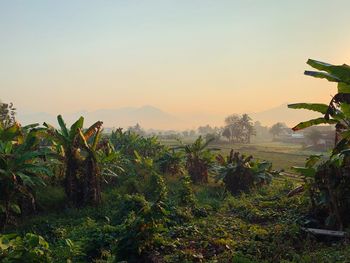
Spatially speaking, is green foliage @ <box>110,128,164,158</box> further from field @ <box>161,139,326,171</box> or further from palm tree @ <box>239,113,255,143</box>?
palm tree @ <box>239,113,255,143</box>

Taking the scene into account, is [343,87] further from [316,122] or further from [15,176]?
[15,176]

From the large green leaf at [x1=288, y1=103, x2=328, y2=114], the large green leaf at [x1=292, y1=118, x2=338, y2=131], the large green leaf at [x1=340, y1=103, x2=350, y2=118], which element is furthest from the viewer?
the large green leaf at [x1=288, y1=103, x2=328, y2=114]

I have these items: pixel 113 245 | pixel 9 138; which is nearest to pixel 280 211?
pixel 113 245

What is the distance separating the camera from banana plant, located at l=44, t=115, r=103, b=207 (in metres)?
17.2

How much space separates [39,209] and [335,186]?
11741 mm

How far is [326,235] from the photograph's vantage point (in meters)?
10.5

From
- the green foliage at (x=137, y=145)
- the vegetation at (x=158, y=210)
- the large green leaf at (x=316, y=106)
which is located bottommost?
the vegetation at (x=158, y=210)

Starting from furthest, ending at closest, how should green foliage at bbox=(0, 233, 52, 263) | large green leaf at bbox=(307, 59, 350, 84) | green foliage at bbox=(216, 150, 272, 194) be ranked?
green foliage at bbox=(216, 150, 272, 194) → large green leaf at bbox=(307, 59, 350, 84) → green foliage at bbox=(0, 233, 52, 263)

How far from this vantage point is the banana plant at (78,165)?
1717 cm

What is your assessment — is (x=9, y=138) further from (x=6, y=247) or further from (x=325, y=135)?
(x=325, y=135)

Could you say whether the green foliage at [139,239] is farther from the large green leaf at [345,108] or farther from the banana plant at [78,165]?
the banana plant at [78,165]

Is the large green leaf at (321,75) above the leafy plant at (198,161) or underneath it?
above

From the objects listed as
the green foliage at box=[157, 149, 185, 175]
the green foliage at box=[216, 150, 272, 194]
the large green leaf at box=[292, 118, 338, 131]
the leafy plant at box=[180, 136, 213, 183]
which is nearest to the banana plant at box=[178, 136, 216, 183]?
the leafy plant at box=[180, 136, 213, 183]

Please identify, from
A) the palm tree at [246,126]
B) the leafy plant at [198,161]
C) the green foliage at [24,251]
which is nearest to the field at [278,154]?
the leafy plant at [198,161]
